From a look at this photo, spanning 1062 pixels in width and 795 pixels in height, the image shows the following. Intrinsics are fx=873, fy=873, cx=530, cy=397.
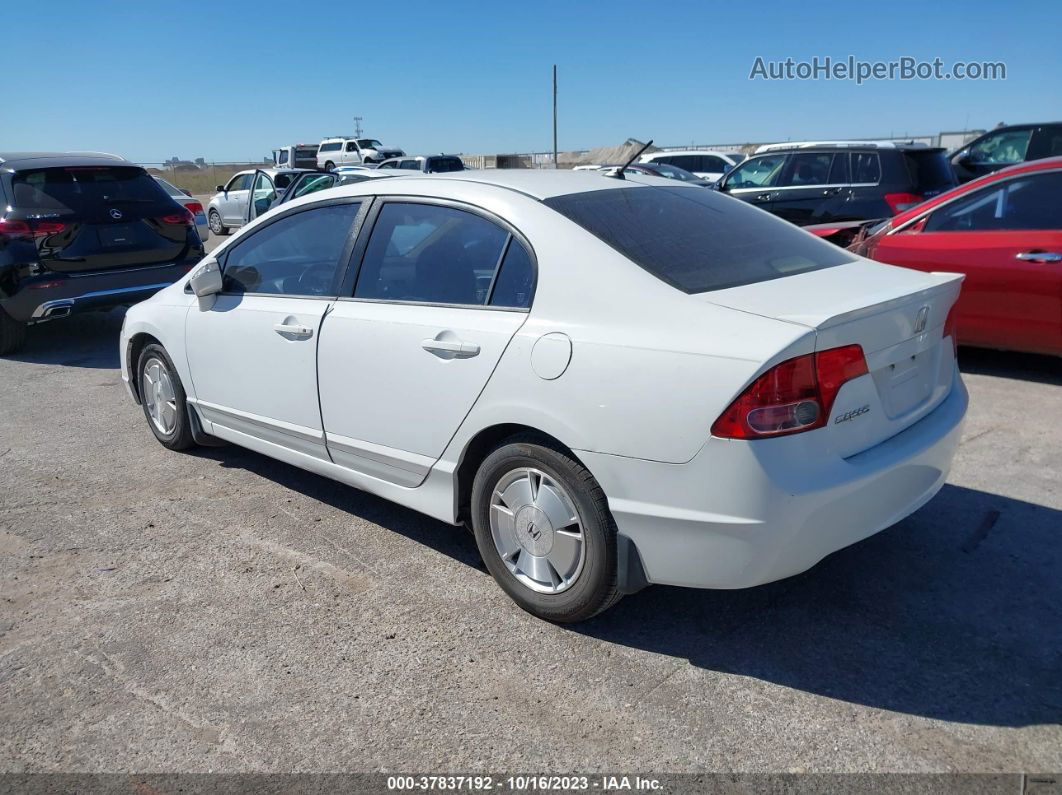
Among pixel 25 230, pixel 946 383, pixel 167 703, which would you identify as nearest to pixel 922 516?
pixel 946 383

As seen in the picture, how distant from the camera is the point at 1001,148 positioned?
1445 cm

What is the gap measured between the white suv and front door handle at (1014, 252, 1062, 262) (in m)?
31.5

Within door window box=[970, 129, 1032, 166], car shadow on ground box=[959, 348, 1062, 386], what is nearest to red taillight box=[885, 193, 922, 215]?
car shadow on ground box=[959, 348, 1062, 386]

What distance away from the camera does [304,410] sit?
4059mm

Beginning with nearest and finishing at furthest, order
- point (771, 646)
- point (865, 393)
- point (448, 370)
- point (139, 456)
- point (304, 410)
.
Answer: point (865, 393) < point (771, 646) < point (448, 370) < point (304, 410) < point (139, 456)

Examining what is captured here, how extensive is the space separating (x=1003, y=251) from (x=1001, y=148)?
392 inches

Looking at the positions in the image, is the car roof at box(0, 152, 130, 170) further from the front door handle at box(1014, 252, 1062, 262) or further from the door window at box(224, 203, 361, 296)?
the front door handle at box(1014, 252, 1062, 262)

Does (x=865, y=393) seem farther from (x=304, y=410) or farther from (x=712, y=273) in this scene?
(x=304, y=410)

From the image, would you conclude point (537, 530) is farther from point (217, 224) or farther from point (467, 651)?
point (217, 224)

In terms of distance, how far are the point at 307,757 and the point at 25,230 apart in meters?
6.87

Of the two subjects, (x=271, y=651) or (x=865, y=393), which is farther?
(x=271, y=651)

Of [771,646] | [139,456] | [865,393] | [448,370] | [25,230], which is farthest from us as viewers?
[25,230]

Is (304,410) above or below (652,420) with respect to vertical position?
below

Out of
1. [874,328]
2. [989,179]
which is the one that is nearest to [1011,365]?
[989,179]
